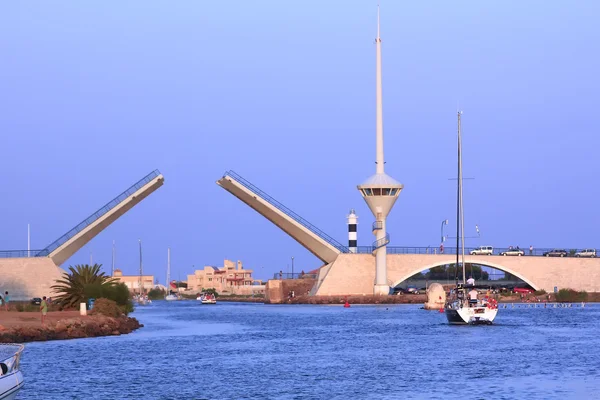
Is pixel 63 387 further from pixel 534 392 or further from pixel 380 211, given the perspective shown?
pixel 380 211

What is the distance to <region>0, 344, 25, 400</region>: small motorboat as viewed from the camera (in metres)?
17.2

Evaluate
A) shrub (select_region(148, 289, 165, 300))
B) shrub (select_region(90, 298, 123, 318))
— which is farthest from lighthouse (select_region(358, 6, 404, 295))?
shrub (select_region(148, 289, 165, 300))

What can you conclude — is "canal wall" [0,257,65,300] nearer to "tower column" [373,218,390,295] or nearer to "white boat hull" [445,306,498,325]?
"tower column" [373,218,390,295]

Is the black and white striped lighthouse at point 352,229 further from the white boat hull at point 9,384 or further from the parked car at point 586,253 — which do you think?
the white boat hull at point 9,384

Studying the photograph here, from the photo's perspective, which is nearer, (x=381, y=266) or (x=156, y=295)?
(x=381, y=266)

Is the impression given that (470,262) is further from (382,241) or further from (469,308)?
(469,308)

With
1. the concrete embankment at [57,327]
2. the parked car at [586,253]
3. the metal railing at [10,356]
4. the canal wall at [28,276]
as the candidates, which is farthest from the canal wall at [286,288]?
the metal railing at [10,356]

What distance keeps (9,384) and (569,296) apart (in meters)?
58.0

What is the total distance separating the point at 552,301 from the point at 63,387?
5289cm

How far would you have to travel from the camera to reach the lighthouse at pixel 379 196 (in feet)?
213

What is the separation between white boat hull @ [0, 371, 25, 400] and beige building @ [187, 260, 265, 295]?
114008 mm

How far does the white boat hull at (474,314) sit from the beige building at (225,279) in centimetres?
9102

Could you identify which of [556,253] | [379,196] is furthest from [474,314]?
[556,253]

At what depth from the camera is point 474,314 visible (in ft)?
135
